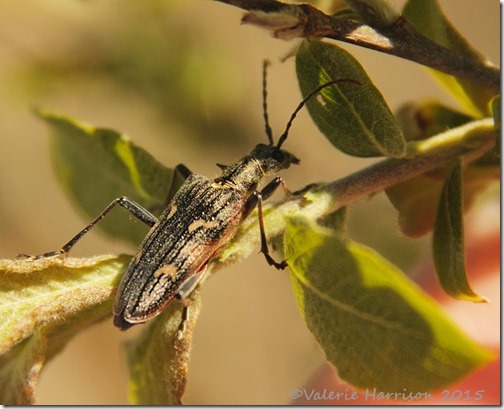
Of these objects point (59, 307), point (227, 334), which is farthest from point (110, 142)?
point (227, 334)

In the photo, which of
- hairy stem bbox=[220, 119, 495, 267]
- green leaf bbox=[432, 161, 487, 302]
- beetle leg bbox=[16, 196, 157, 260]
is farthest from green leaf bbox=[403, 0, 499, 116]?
→ beetle leg bbox=[16, 196, 157, 260]

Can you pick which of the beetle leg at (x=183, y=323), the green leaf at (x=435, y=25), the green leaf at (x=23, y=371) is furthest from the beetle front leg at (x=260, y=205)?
the green leaf at (x=435, y=25)

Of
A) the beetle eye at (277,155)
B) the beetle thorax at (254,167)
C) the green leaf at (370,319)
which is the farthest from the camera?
the beetle eye at (277,155)

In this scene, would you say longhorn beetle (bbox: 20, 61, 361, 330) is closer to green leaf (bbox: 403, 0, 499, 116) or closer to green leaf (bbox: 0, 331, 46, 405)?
green leaf (bbox: 0, 331, 46, 405)

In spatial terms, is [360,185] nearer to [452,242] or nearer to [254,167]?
[452,242]

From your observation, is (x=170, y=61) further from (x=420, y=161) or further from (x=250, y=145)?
(x=420, y=161)

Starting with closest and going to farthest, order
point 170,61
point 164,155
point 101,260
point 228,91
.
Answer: point 101,260 < point 170,61 < point 228,91 < point 164,155

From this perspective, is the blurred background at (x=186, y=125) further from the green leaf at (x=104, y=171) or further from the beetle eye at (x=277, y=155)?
the green leaf at (x=104, y=171)
